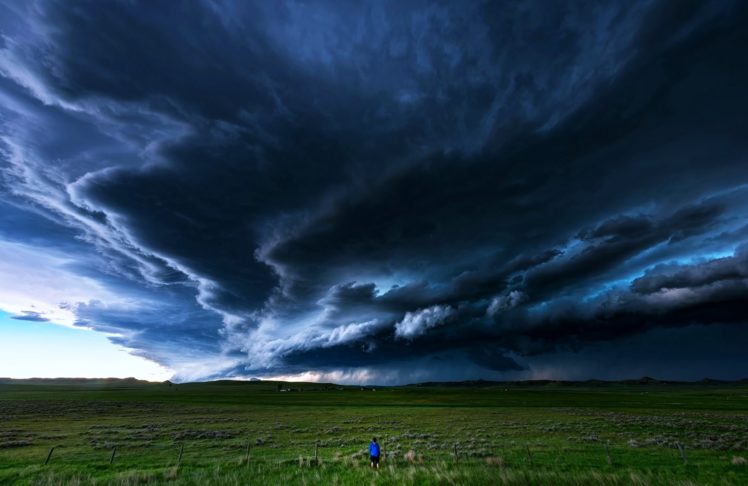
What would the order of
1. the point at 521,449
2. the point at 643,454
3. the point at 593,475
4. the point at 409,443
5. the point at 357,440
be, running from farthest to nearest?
the point at 357,440 < the point at 409,443 < the point at 521,449 < the point at 643,454 < the point at 593,475

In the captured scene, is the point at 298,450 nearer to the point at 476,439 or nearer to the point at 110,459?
the point at 110,459

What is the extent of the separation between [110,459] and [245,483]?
707 inches

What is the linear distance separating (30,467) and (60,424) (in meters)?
38.6

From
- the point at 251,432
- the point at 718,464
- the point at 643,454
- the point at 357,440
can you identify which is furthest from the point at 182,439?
the point at 718,464

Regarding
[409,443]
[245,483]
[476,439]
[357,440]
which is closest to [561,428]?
[476,439]

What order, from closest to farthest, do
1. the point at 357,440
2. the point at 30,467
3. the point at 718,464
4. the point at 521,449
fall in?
the point at 718,464 → the point at 30,467 → the point at 521,449 → the point at 357,440

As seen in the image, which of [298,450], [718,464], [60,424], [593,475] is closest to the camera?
[593,475]

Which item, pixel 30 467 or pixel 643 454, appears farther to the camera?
pixel 643 454

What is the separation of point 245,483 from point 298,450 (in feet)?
48.6

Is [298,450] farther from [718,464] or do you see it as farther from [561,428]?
[561,428]

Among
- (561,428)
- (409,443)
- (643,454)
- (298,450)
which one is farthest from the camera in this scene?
(561,428)

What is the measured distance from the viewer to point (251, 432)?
46.8 m

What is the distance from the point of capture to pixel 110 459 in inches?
1144

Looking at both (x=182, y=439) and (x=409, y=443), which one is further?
(x=182, y=439)
